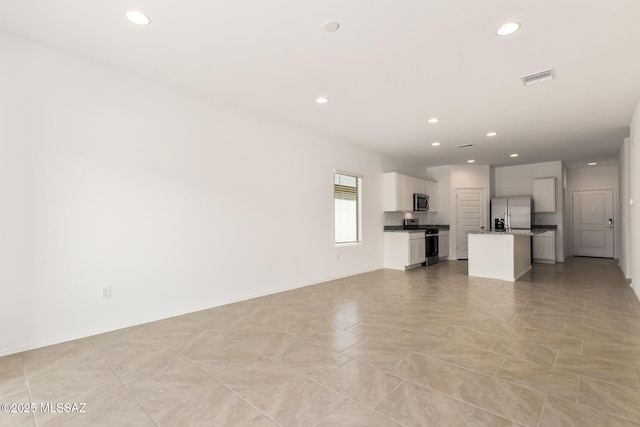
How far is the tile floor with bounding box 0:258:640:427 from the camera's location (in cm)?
190

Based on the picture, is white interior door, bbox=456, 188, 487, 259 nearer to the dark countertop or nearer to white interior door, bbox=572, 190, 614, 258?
the dark countertop

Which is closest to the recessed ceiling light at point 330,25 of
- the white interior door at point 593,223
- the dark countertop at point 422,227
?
the dark countertop at point 422,227

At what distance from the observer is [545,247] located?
27.5 ft

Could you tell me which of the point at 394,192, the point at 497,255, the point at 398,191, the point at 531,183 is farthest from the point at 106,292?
the point at 531,183

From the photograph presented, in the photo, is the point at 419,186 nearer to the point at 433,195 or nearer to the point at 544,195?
the point at 433,195

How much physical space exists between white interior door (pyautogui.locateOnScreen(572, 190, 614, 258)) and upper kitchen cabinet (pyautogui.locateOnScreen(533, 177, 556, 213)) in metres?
2.15

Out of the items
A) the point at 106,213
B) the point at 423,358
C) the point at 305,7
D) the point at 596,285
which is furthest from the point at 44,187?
the point at 596,285

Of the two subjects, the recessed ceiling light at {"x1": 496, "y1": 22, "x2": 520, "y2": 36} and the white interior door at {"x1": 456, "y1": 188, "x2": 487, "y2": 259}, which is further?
the white interior door at {"x1": 456, "y1": 188, "x2": 487, "y2": 259}

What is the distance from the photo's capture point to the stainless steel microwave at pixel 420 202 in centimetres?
791

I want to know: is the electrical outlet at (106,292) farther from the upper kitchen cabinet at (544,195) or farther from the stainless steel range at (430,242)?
the upper kitchen cabinet at (544,195)

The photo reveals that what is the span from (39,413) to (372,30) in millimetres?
3584

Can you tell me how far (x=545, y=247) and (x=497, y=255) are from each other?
11.6 feet

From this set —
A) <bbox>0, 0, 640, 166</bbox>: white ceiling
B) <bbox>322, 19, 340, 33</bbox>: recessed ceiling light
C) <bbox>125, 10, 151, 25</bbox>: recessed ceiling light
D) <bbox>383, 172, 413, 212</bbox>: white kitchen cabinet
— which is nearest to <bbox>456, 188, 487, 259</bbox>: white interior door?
<bbox>383, 172, 413, 212</bbox>: white kitchen cabinet

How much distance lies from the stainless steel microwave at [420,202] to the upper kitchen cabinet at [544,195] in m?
3.01
